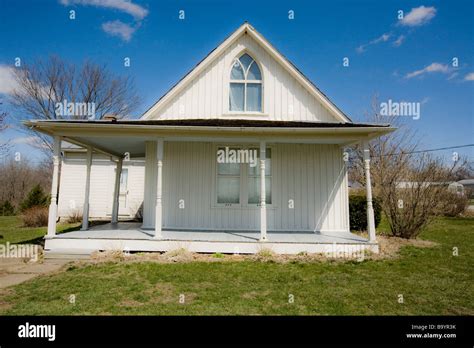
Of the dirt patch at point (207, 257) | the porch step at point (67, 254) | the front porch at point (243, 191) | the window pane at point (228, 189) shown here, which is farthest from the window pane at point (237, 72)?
the porch step at point (67, 254)

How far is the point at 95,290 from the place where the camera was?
5.08m

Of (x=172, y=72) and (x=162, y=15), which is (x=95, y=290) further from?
(x=172, y=72)

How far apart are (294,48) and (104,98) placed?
76.4 feet

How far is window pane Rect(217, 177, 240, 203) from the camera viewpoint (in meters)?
9.73

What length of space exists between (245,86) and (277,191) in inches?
167

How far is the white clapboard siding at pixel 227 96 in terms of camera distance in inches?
401

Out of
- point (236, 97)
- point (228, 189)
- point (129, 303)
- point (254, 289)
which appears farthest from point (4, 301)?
point (236, 97)

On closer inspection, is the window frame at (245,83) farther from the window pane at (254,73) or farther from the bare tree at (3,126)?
the bare tree at (3,126)

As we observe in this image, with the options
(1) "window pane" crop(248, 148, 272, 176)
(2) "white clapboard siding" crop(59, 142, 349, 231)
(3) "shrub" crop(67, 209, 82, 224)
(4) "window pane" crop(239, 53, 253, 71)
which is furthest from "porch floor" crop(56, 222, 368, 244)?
(3) "shrub" crop(67, 209, 82, 224)

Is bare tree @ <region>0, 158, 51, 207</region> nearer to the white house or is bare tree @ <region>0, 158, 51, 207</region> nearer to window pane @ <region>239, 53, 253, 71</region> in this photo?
the white house

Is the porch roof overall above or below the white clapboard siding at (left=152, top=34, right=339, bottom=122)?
below

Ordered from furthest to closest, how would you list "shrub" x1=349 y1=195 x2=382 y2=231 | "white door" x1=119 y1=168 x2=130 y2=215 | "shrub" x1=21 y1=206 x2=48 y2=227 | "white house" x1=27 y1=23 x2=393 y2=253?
1. "white door" x1=119 y1=168 x2=130 y2=215
2. "shrub" x1=21 y1=206 x2=48 y2=227
3. "shrub" x1=349 y1=195 x2=382 y2=231
4. "white house" x1=27 y1=23 x2=393 y2=253

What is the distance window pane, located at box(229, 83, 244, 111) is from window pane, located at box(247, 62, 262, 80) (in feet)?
1.58
